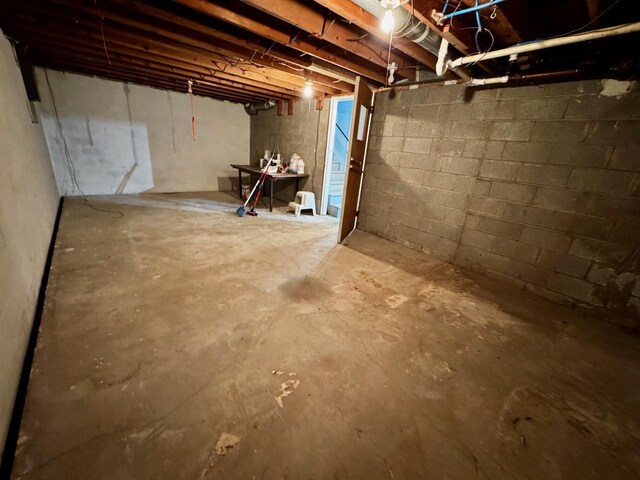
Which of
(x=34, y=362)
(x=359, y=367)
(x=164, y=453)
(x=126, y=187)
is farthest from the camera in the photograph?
(x=126, y=187)

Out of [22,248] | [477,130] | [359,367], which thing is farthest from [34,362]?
[477,130]

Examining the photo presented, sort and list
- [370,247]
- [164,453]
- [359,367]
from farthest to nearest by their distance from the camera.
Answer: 1. [370,247]
2. [359,367]
3. [164,453]

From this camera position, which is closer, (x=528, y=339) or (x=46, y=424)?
(x=46, y=424)

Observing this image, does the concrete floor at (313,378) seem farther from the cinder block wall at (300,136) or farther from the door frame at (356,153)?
the cinder block wall at (300,136)

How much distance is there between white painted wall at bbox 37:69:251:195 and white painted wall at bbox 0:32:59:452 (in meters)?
1.88

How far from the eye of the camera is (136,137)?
5062 millimetres

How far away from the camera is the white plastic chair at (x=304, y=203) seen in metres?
4.66

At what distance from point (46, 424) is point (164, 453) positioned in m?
0.55

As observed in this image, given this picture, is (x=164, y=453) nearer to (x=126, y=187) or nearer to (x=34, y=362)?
(x=34, y=362)

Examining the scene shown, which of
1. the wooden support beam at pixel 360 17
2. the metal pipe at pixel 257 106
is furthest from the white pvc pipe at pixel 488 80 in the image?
the metal pipe at pixel 257 106

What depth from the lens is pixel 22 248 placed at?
5.53 ft

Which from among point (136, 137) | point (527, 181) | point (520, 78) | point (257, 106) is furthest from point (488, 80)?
point (136, 137)

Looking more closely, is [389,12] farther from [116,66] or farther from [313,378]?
[116,66]

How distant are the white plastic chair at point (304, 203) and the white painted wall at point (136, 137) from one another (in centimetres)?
250
